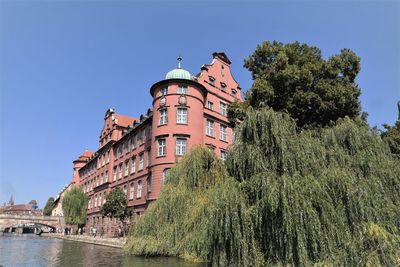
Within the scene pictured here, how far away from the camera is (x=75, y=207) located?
54562 millimetres

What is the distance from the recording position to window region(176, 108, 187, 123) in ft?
112

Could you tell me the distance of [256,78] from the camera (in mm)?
24266

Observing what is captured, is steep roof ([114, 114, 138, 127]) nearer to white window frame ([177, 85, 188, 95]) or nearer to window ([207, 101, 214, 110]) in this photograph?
window ([207, 101, 214, 110])

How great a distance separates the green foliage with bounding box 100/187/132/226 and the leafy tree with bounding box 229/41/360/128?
795 inches

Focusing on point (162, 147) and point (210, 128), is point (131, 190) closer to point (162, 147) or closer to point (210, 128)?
point (162, 147)

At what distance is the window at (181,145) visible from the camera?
33500 mm

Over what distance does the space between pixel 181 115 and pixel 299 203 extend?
25.6m

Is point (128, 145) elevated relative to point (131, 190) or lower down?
elevated

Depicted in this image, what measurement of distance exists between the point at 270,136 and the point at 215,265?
4199 mm

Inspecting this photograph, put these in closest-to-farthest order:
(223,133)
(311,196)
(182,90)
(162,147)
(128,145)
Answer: (311,196) → (162,147) → (182,90) → (223,133) → (128,145)

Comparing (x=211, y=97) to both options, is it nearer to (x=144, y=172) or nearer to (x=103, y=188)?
(x=144, y=172)

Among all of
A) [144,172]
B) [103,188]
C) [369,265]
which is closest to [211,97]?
[144,172]

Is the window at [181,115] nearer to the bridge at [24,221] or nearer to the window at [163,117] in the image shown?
the window at [163,117]

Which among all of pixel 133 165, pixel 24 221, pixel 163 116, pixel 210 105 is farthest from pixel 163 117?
pixel 24 221
